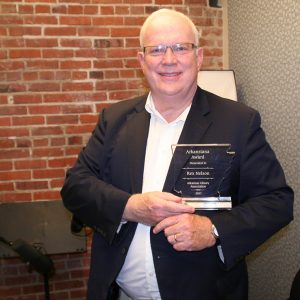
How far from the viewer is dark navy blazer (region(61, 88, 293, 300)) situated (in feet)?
4.06

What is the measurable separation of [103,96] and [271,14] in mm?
1243

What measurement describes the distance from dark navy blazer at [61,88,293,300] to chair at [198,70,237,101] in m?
0.99

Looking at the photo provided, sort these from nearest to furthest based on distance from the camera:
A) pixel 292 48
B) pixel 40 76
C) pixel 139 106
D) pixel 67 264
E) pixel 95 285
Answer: pixel 95 285, pixel 139 106, pixel 292 48, pixel 40 76, pixel 67 264

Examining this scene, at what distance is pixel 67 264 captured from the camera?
9.40 ft

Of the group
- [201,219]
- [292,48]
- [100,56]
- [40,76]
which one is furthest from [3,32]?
[201,219]

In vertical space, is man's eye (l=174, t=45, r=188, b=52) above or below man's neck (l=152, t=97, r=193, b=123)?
above

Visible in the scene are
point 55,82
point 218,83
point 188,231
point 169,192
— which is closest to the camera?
point 188,231

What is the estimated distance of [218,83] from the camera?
2465mm

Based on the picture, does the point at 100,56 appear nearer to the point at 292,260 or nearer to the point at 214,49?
the point at 214,49

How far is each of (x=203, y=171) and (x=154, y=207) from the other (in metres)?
0.19

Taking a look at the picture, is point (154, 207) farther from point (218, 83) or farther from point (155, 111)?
point (218, 83)

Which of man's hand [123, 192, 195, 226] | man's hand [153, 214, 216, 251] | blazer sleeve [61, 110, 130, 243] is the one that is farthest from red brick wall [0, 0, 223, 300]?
man's hand [153, 214, 216, 251]

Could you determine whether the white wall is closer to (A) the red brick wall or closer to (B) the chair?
(B) the chair

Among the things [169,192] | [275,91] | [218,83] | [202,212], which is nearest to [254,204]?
[202,212]
